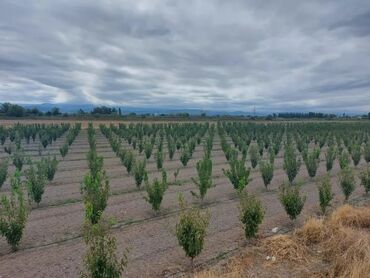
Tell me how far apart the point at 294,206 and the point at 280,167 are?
38.5 feet

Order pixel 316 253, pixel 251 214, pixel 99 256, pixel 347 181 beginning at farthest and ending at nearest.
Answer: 1. pixel 347 181
2. pixel 251 214
3. pixel 316 253
4. pixel 99 256

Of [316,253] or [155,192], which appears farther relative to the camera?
[155,192]

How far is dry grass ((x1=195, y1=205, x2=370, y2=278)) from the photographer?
6582 mm

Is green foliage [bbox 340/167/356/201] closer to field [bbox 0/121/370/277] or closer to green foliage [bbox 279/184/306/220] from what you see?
field [bbox 0/121/370/277]

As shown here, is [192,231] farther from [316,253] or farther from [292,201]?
[292,201]

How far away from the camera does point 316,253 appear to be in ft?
25.6

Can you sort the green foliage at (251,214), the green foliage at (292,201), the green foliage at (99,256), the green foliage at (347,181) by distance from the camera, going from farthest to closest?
the green foliage at (347,181)
the green foliage at (292,201)
the green foliage at (251,214)
the green foliage at (99,256)

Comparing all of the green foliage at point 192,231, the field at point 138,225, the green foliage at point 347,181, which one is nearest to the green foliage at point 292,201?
the field at point 138,225

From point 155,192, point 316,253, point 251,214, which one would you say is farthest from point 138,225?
point 316,253

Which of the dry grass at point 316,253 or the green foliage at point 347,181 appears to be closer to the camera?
the dry grass at point 316,253

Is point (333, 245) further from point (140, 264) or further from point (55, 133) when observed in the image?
point (55, 133)

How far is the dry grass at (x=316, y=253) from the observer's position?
21.6ft

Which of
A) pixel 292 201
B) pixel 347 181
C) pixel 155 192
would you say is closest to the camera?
pixel 292 201

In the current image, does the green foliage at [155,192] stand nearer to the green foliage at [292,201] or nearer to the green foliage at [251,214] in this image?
the green foliage at [251,214]
